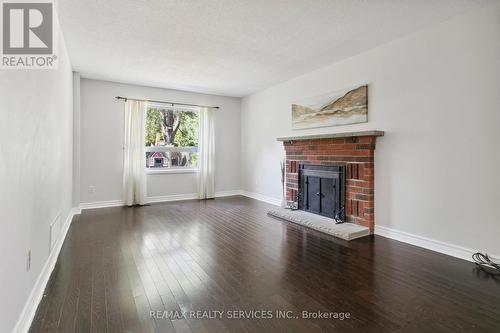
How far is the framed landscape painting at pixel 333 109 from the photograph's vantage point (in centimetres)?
374

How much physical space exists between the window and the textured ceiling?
1376 millimetres

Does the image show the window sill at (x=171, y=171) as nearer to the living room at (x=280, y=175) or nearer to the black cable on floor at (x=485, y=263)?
the living room at (x=280, y=175)

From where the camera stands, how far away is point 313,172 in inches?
173

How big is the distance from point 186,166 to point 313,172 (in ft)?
10.4

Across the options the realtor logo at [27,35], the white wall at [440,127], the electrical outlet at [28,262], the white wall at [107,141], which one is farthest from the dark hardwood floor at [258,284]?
the white wall at [107,141]

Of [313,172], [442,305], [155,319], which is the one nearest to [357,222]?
[313,172]

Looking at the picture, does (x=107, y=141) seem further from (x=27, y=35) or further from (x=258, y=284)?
(x=258, y=284)

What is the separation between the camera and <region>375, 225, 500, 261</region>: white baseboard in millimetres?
2678

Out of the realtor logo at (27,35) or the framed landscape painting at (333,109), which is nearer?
the realtor logo at (27,35)

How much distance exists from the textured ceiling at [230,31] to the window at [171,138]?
1.38 metres

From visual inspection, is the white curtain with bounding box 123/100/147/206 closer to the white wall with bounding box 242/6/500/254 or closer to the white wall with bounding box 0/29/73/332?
the white wall with bounding box 0/29/73/332

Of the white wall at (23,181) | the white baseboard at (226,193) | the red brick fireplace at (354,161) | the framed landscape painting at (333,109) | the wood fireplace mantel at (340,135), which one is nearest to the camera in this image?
the white wall at (23,181)

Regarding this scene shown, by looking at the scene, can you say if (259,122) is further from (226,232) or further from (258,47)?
(226,232)

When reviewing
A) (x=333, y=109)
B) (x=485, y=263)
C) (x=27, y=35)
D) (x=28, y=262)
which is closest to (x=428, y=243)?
(x=485, y=263)
